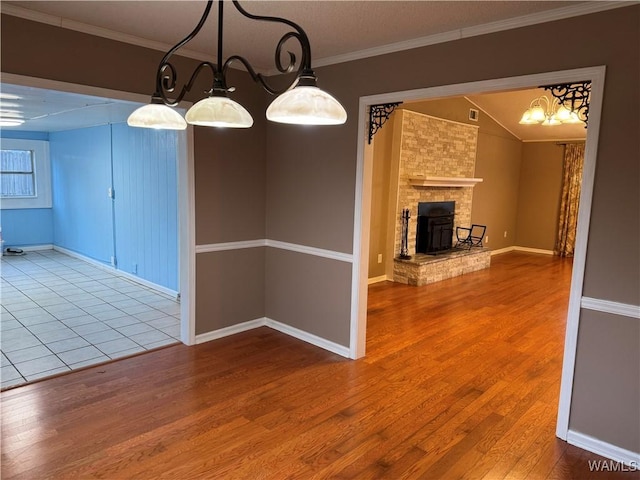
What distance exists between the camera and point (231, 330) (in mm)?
4156

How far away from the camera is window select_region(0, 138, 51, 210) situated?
783 cm

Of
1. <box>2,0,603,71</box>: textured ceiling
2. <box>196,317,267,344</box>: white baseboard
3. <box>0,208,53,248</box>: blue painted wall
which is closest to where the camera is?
<box>2,0,603,71</box>: textured ceiling

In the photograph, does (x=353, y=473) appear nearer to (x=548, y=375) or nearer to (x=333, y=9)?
(x=548, y=375)

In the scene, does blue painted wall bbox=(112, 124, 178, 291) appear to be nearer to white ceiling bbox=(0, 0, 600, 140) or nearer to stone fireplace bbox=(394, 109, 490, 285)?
white ceiling bbox=(0, 0, 600, 140)

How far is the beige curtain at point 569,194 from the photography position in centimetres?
869

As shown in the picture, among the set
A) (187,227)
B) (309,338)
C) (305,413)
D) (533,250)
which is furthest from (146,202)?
(533,250)

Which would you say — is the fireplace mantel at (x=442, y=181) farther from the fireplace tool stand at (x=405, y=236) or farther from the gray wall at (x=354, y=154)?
the gray wall at (x=354, y=154)

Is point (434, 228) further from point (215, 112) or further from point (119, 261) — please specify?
point (215, 112)

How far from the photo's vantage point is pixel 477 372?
3.47 m

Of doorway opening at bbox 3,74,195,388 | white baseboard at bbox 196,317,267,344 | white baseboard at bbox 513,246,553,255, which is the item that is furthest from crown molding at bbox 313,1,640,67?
white baseboard at bbox 513,246,553,255

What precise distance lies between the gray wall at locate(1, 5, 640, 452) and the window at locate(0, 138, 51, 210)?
5.94 meters

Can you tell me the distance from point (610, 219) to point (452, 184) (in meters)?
4.82

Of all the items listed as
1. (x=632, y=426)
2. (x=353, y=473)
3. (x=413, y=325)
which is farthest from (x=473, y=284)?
(x=353, y=473)

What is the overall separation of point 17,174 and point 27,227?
961mm
